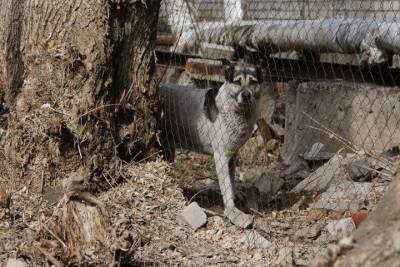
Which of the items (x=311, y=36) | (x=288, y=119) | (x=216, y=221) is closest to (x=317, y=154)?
(x=288, y=119)

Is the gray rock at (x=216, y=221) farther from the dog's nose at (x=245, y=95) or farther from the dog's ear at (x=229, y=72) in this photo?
the dog's ear at (x=229, y=72)

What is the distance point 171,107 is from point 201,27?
235 cm

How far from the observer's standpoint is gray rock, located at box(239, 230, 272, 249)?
4.59 metres

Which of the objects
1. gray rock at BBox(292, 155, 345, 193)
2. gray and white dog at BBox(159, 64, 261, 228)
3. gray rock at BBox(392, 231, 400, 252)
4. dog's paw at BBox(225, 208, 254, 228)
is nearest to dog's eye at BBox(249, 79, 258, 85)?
gray and white dog at BBox(159, 64, 261, 228)

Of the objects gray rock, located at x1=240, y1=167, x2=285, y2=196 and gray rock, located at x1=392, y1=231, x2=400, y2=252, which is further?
gray rock, located at x1=240, y1=167, x2=285, y2=196

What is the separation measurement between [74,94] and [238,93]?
1.42 meters

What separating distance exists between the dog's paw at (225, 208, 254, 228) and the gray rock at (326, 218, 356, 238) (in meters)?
0.56

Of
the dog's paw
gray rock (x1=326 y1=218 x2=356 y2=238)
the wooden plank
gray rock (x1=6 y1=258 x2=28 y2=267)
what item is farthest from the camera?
the wooden plank

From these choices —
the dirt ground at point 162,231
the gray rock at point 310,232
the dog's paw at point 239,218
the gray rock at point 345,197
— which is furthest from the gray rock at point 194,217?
the gray rock at point 345,197

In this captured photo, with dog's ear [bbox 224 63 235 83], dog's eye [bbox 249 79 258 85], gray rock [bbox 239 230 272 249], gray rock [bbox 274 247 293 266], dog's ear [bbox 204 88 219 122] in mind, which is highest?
dog's ear [bbox 224 63 235 83]

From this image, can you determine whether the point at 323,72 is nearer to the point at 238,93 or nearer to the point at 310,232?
the point at 238,93

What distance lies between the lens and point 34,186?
505cm

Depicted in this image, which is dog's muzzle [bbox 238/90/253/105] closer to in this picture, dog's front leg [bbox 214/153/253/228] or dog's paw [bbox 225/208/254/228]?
dog's front leg [bbox 214/153/253/228]

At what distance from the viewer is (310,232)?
4.74m
